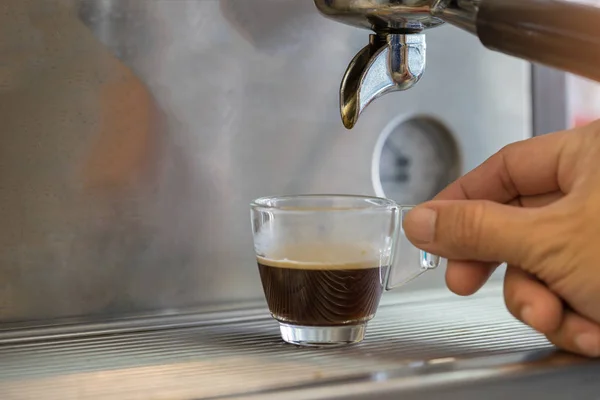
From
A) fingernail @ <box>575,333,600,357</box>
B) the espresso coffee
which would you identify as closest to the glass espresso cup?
the espresso coffee

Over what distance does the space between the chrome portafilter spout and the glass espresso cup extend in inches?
2.9

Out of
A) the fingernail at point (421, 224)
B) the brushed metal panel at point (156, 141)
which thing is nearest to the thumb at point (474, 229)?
the fingernail at point (421, 224)

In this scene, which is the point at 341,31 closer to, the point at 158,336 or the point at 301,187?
the point at 301,187

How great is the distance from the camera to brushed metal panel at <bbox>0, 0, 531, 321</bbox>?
1.64 feet

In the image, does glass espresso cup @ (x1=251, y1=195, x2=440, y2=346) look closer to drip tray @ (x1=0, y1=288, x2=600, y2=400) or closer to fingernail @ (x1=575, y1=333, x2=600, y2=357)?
drip tray @ (x1=0, y1=288, x2=600, y2=400)

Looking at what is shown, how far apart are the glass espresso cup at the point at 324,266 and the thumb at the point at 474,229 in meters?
0.04

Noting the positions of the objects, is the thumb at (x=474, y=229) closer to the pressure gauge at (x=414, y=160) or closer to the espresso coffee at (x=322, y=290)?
the espresso coffee at (x=322, y=290)

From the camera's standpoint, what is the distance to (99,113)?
516mm

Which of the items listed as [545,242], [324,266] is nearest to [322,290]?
[324,266]

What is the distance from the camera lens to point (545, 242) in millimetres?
394

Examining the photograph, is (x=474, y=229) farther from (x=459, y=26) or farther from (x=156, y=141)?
(x=156, y=141)

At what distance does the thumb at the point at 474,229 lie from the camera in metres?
0.40

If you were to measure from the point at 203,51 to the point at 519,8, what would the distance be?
23 cm

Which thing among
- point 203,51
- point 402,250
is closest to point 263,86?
point 203,51
